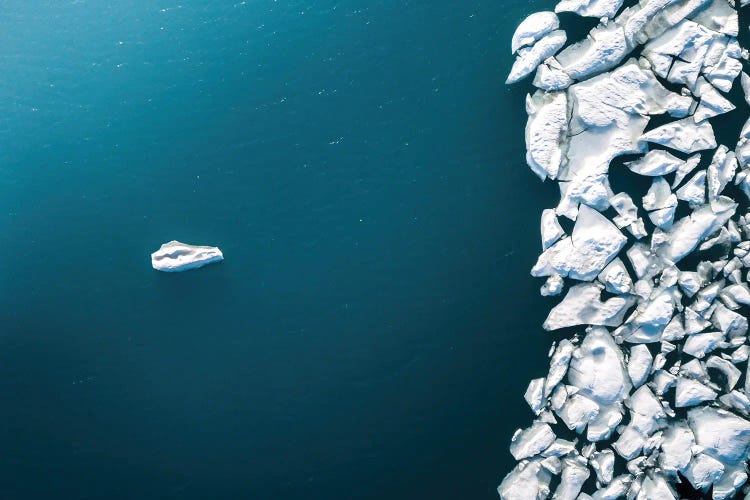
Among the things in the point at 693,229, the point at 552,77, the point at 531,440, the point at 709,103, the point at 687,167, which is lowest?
the point at 531,440

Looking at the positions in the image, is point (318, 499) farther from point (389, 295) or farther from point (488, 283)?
point (488, 283)

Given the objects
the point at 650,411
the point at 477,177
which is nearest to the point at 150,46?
the point at 477,177

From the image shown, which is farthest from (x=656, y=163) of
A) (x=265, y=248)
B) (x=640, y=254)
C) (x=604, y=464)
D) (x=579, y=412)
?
(x=265, y=248)

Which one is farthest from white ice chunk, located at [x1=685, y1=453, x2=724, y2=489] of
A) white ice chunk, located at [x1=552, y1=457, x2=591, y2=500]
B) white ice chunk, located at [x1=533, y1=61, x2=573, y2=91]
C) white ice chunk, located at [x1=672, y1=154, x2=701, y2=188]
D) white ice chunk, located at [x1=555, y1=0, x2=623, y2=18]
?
white ice chunk, located at [x1=555, y1=0, x2=623, y2=18]

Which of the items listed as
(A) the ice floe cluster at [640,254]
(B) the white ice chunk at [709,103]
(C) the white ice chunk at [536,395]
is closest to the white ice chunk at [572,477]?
(A) the ice floe cluster at [640,254]

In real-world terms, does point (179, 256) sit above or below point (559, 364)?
above

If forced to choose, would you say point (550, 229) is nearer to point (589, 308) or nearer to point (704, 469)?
point (589, 308)
